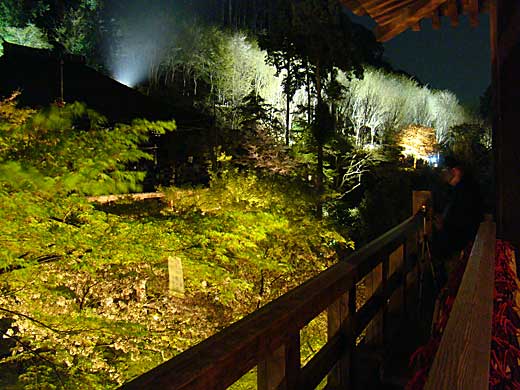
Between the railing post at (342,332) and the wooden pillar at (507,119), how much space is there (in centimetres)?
165

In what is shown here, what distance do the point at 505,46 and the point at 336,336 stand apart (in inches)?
91.7

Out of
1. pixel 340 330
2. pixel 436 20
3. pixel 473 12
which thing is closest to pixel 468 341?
pixel 340 330

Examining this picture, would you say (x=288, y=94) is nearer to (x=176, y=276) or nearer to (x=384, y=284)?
(x=176, y=276)

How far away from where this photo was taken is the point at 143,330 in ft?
18.6

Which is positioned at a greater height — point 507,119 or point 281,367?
point 507,119

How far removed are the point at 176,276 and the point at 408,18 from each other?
4.52 m

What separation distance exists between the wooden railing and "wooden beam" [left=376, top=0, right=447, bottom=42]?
49.8 inches

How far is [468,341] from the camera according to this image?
3.49 ft

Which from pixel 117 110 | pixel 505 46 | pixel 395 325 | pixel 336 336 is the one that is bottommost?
pixel 395 325

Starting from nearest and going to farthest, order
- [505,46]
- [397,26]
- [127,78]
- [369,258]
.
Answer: [369,258] < [397,26] < [505,46] < [127,78]

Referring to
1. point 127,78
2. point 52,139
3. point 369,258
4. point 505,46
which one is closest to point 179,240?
point 52,139

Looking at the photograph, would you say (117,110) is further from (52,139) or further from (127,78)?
(127,78)

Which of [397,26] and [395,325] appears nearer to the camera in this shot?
[397,26]

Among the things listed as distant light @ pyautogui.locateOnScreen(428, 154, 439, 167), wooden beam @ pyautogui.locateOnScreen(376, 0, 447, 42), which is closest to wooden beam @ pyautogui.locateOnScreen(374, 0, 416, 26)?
wooden beam @ pyautogui.locateOnScreen(376, 0, 447, 42)
